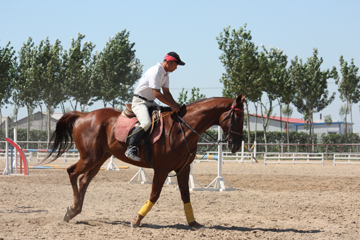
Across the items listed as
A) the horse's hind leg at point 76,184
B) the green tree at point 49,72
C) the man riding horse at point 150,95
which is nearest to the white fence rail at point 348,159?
the horse's hind leg at point 76,184

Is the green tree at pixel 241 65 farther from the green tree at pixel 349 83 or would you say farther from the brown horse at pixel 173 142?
the brown horse at pixel 173 142

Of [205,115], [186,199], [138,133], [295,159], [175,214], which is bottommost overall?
[295,159]

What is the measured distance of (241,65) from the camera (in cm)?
3372

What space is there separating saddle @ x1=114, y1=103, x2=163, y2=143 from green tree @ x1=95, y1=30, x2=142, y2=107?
3230cm

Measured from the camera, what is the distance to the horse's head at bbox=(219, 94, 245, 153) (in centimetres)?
558

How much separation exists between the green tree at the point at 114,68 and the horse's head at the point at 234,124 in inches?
1303

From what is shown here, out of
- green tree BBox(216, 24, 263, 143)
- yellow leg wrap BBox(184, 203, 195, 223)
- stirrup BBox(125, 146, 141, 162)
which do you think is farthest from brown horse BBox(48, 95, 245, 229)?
green tree BBox(216, 24, 263, 143)

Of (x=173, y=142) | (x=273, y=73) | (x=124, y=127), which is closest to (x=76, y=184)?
(x=124, y=127)

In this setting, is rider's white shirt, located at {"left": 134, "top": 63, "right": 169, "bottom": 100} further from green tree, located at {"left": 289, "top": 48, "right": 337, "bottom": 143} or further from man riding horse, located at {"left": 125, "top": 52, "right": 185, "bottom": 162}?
green tree, located at {"left": 289, "top": 48, "right": 337, "bottom": 143}

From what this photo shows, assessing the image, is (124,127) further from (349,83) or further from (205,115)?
(349,83)

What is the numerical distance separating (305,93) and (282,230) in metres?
35.7

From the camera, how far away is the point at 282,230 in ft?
18.7

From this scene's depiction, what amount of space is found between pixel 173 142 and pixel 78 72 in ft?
113

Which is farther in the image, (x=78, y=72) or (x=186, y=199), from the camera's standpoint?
(x=78, y=72)
